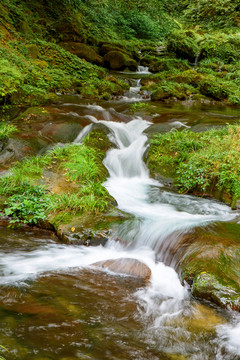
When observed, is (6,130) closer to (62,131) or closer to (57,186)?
(62,131)

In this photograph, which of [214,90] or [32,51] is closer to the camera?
[32,51]

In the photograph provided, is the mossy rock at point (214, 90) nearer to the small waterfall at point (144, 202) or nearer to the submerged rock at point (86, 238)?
the small waterfall at point (144, 202)

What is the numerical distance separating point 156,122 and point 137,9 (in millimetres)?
23467

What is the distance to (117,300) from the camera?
334 cm

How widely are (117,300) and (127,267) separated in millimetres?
736

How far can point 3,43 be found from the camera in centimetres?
1283

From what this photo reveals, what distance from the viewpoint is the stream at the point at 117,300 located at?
251 centimetres

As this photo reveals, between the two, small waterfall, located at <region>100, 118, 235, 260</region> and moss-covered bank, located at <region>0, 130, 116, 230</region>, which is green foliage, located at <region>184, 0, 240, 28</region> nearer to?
small waterfall, located at <region>100, 118, 235, 260</region>

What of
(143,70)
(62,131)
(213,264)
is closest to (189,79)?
(143,70)

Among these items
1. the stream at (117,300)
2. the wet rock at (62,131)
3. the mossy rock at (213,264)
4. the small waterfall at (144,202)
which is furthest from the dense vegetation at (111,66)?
the mossy rock at (213,264)

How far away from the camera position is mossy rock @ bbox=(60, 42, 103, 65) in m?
17.1

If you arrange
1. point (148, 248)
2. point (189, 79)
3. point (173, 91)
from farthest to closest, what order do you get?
1. point (189, 79)
2. point (173, 91)
3. point (148, 248)

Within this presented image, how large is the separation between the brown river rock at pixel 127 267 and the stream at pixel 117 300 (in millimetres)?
114

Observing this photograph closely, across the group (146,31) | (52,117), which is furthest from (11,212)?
(146,31)
